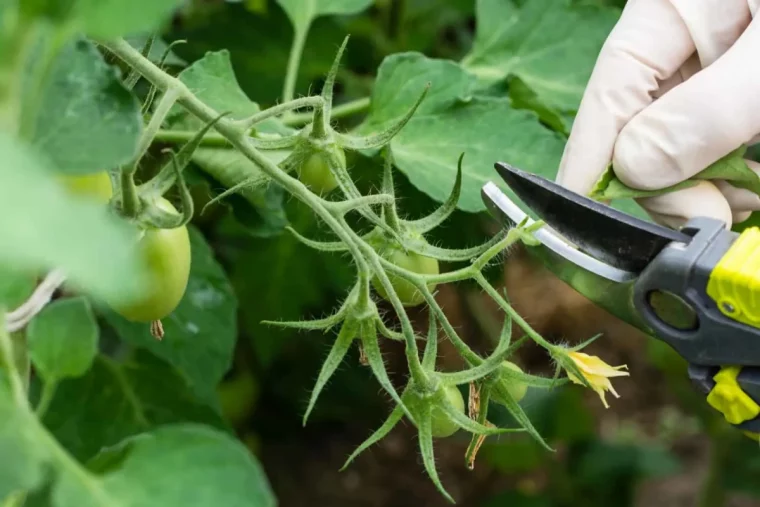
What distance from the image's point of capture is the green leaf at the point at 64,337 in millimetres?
408

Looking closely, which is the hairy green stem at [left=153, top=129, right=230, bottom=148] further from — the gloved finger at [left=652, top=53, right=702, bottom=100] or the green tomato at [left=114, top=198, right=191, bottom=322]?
the gloved finger at [left=652, top=53, right=702, bottom=100]

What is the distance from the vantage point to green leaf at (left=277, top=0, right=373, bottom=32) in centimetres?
85

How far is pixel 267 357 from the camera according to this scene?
1.05 metres

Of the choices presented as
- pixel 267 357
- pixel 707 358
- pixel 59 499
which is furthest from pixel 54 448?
pixel 267 357

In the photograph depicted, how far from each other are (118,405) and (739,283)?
530 millimetres

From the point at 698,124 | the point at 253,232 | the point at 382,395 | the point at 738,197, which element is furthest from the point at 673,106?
the point at 382,395

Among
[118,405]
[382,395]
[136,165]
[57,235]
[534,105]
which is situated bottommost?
[382,395]

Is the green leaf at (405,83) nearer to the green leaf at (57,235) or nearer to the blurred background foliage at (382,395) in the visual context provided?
the blurred background foliage at (382,395)

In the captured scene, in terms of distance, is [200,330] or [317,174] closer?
[317,174]

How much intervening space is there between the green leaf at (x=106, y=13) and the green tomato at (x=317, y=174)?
263 mm

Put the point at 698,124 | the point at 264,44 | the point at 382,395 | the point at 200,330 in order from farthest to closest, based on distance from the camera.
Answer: the point at 382,395
the point at 264,44
the point at 200,330
the point at 698,124

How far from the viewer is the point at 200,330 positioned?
76 centimetres

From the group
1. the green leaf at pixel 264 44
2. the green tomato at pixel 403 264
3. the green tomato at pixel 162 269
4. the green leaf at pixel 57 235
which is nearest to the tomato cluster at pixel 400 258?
the green tomato at pixel 403 264

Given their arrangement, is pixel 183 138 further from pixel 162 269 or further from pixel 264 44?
pixel 264 44
